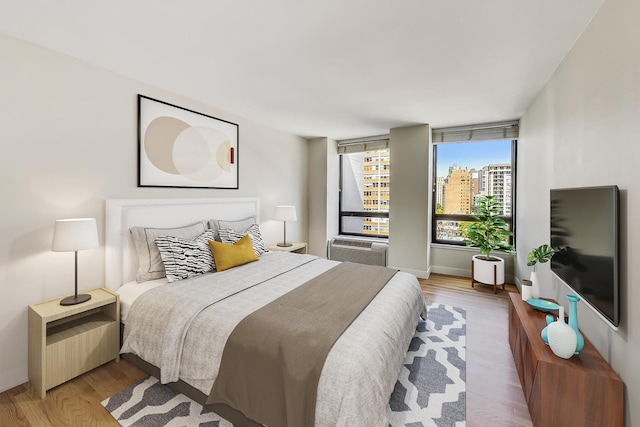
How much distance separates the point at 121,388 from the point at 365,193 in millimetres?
4605

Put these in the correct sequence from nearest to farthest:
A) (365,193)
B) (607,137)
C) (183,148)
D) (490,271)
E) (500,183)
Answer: (607,137) < (183,148) < (490,271) < (500,183) < (365,193)

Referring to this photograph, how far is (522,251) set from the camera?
3.62 meters

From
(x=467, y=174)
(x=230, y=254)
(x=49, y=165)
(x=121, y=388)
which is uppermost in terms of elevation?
(x=467, y=174)

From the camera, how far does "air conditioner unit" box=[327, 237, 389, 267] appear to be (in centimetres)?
477

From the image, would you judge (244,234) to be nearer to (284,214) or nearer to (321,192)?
(284,214)

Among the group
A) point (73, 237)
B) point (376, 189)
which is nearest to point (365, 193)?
point (376, 189)

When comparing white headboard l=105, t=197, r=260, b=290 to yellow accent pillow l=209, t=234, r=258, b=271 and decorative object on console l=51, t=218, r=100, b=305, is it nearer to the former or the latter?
decorative object on console l=51, t=218, r=100, b=305

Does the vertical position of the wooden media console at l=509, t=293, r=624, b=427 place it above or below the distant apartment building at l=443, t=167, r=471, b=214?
below

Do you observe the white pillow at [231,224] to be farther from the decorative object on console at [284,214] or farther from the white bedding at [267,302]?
the white bedding at [267,302]

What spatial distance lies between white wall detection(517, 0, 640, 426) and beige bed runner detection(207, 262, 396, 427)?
1366 millimetres

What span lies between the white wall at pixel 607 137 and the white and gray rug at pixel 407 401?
33.4 inches

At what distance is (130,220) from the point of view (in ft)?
Answer: 8.27

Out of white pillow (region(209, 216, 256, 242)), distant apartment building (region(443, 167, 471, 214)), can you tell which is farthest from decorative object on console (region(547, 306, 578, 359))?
distant apartment building (region(443, 167, 471, 214))

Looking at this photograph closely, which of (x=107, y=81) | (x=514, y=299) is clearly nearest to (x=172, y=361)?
(x=107, y=81)
